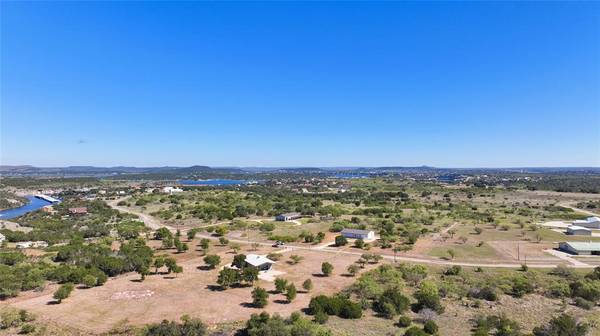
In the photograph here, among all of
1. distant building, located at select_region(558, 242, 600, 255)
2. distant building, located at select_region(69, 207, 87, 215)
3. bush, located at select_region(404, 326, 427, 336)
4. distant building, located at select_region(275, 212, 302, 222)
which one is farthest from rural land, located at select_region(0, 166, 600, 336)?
distant building, located at select_region(69, 207, 87, 215)

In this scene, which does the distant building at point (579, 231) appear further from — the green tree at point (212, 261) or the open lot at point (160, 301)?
the green tree at point (212, 261)

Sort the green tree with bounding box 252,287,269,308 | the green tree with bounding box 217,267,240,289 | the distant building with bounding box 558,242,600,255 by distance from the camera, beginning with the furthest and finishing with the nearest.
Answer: the distant building with bounding box 558,242,600,255 → the green tree with bounding box 217,267,240,289 → the green tree with bounding box 252,287,269,308

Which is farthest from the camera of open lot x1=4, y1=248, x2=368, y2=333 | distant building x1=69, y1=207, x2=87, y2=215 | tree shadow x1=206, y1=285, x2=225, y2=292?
distant building x1=69, y1=207, x2=87, y2=215

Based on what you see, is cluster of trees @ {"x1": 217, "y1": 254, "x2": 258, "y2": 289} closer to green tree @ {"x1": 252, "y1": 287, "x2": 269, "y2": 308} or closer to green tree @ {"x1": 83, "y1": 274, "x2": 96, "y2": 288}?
green tree @ {"x1": 252, "y1": 287, "x2": 269, "y2": 308}

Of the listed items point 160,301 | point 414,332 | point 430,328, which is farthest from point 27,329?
point 430,328

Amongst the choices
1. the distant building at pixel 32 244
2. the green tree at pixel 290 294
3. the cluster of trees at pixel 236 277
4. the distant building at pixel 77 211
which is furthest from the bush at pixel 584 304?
the distant building at pixel 77 211

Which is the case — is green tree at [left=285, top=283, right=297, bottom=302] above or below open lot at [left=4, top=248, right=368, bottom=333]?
above

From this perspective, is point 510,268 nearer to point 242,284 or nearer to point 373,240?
point 373,240

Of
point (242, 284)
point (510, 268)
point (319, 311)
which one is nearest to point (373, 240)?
point (510, 268)

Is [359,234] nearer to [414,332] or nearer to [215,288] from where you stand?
[215,288]

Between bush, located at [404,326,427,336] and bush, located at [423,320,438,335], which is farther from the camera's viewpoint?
bush, located at [423,320,438,335]

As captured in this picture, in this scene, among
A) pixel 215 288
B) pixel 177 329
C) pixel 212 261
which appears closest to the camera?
pixel 177 329
